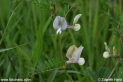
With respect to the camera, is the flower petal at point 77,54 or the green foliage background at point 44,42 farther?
the green foliage background at point 44,42

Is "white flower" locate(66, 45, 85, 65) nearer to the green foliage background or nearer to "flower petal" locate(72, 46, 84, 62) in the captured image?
"flower petal" locate(72, 46, 84, 62)

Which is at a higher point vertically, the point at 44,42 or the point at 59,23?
the point at 59,23

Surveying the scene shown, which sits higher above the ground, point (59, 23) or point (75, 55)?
point (59, 23)

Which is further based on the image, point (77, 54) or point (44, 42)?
point (44, 42)

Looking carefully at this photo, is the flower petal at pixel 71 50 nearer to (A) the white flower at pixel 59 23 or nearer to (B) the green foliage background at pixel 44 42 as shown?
(A) the white flower at pixel 59 23

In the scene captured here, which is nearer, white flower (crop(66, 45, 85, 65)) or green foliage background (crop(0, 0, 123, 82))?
white flower (crop(66, 45, 85, 65))

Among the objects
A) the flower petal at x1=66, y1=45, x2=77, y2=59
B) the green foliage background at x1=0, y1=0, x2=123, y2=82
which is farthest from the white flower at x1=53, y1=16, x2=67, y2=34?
the green foliage background at x1=0, y1=0, x2=123, y2=82

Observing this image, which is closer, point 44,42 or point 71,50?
point 71,50

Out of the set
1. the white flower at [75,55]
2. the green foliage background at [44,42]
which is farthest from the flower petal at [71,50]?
the green foliage background at [44,42]

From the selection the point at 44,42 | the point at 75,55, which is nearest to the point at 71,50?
the point at 75,55

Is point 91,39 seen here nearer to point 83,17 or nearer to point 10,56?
point 83,17

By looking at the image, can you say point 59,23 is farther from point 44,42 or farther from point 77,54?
point 44,42

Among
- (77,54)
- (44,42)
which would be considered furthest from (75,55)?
(44,42)
